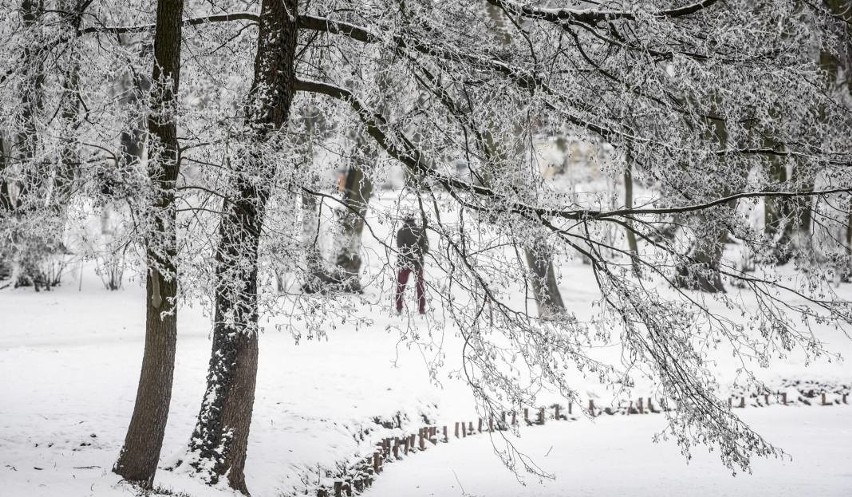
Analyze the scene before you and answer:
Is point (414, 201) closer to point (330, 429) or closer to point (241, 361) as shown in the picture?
point (241, 361)

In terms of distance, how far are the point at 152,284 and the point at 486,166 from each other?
2866mm

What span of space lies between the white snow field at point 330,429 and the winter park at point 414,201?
→ 0.05m

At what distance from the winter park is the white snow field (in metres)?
0.05

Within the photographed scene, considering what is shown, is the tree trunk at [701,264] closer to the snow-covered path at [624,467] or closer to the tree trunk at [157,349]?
the snow-covered path at [624,467]

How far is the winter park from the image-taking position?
18.9ft

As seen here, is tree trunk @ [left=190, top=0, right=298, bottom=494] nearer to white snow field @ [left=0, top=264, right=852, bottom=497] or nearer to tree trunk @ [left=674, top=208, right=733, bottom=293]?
white snow field @ [left=0, top=264, right=852, bottom=497]

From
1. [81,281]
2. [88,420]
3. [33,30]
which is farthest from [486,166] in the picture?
[81,281]

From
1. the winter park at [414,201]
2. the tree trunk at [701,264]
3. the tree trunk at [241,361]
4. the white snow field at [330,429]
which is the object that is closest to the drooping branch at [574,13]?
the winter park at [414,201]

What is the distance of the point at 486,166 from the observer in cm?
631

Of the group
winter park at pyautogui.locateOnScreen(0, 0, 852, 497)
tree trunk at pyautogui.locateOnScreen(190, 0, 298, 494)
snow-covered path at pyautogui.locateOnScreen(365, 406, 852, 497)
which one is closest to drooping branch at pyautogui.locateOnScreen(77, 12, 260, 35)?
winter park at pyautogui.locateOnScreen(0, 0, 852, 497)

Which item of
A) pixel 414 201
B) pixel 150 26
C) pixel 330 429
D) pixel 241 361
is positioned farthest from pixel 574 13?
pixel 330 429

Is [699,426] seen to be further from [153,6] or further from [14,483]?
[153,6]

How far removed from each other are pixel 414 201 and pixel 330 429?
11.2 ft

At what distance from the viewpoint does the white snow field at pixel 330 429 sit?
7020 mm
